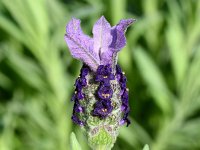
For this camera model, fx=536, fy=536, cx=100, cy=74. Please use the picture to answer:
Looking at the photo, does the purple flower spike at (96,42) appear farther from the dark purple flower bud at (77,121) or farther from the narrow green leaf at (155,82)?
the narrow green leaf at (155,82)

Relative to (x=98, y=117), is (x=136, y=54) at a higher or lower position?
higher

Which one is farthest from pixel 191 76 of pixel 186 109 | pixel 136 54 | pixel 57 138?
pixel 57 138

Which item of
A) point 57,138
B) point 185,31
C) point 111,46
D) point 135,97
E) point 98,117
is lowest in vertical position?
point 98,117

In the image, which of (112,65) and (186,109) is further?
(186,109)

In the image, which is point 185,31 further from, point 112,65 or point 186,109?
point 112,65

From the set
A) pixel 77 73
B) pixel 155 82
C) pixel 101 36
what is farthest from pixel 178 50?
pixel 101 36

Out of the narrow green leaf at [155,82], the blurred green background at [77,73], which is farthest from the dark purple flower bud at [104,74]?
the narrow green leaf at [155,82]
